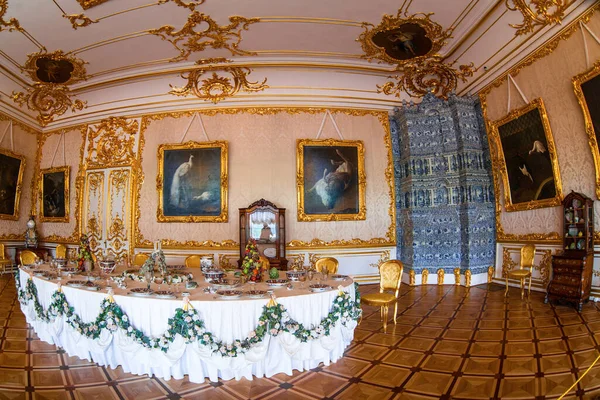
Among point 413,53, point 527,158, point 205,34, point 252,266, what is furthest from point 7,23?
point 527,158

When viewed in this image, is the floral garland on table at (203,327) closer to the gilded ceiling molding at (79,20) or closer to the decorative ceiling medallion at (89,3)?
the decorative ceiling medallion at (89,3)

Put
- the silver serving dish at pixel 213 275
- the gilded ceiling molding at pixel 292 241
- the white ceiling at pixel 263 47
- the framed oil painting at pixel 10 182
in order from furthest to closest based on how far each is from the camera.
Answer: the framed oil painting at pixel 10 182, the gilded ceiling molding at pixel 292 241, the white ceiling at pixel 263 47, the silver serving dish at pixel 213 275

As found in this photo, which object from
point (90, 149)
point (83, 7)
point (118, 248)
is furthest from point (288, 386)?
point (90, 149)

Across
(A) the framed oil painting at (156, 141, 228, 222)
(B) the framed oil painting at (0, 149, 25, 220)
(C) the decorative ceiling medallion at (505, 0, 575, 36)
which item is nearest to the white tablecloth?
(A) the framed oil painting at (156, 141, 228, 222)

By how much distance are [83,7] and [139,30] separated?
973 millimetres

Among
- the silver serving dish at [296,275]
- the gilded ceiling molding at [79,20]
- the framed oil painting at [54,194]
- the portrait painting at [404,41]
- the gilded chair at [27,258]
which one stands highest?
the gilded ceiling molding at [79,20]

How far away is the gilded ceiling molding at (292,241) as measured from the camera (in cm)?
852

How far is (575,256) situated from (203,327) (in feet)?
20.3

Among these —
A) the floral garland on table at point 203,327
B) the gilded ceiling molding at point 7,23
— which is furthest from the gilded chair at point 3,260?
the floral garland on table at point 203,327

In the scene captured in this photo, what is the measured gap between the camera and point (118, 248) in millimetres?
9094

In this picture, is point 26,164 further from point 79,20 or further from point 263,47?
point 263,47

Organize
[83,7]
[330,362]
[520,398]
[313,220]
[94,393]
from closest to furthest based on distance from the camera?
[520,398]
[94,393]
[330,362]
[83,7]
[313,220]

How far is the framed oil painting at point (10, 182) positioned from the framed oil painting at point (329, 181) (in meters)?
8.23

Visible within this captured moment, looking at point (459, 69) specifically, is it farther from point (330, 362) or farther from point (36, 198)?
point (36, 198)
